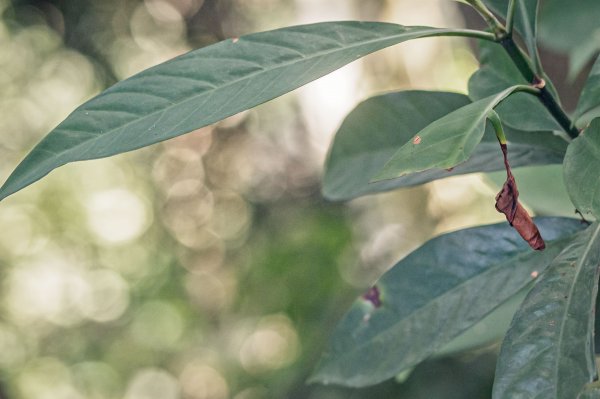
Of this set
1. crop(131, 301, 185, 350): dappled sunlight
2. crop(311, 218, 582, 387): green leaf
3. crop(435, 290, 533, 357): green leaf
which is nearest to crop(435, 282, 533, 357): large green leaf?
crop(435, 290, 533, 357): green leaf

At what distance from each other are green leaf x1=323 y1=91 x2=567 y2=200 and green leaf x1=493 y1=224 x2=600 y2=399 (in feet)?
0.32

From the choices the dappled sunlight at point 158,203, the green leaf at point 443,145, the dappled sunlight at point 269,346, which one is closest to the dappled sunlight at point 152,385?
the dappled sunlight at point 158,203

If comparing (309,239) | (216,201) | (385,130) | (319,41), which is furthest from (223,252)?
(319,41)

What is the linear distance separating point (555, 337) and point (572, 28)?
628mm

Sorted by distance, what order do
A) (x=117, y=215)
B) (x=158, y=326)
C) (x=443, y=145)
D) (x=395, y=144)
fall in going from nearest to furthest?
(x=443, y=145) → (x=395, y=144) → (x=158, y=326) → (x=117, y=215)

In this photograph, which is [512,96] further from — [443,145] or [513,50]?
[443,145]

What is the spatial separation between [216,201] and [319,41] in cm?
239

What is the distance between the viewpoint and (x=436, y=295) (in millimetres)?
512

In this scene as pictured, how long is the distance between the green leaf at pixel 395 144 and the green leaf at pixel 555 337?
0.10 m

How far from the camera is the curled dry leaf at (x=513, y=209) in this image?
1.14ft

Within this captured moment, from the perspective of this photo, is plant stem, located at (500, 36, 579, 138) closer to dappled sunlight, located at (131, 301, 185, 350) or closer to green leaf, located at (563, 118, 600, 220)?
green leaf, located at (563, 118, 600, 220)

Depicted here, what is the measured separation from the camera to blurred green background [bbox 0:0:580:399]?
218 cm

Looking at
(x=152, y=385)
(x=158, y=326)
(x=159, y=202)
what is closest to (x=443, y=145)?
(x=158, y=326)

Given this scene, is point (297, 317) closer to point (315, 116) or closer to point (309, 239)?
point (309, 239)
